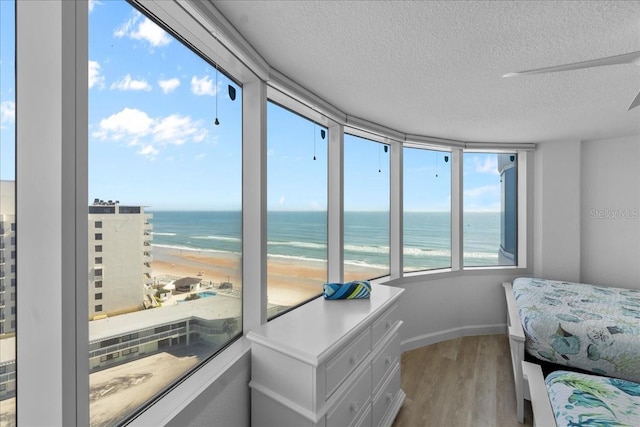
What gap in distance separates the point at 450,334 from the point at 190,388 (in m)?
3.16

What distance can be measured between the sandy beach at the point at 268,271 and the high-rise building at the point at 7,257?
49cm

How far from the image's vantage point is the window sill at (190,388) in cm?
111

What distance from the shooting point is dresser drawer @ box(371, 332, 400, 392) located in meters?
1.90

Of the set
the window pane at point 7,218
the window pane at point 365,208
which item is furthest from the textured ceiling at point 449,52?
the window pane at point 7,218

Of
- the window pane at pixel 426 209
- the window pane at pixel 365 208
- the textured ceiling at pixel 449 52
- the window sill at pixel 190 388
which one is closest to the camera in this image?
the window sill at pixel 190 388

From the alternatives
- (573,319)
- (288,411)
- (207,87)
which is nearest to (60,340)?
(288,411)

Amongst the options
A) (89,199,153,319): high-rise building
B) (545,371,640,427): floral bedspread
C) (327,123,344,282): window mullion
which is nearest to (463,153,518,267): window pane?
(327,123,344,282): window mullion

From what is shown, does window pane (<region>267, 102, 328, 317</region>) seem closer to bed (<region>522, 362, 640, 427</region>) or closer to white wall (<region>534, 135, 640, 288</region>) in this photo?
bed (<region>522, 362, 640, 427</region>)

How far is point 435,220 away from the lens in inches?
151

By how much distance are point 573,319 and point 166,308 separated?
2781mm

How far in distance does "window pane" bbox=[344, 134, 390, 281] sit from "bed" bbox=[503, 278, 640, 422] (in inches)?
52.5

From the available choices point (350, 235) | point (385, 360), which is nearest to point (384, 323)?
point (385, 360)

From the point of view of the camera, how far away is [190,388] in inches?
50.3

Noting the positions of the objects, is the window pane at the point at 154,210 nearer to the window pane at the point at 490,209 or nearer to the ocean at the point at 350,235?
the ocean at the point at 350,235
